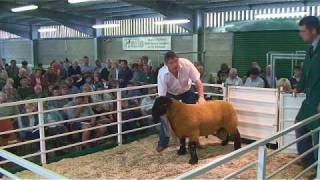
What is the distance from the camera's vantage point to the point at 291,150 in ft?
17.3

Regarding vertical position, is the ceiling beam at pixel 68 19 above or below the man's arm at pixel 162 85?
above

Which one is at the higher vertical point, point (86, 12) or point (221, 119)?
point (86, 12)

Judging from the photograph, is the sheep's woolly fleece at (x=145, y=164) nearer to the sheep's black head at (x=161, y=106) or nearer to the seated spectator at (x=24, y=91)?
the sheep's black head at (x=161, y=106)

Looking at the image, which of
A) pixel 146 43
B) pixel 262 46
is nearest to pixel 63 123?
pixel 262 46

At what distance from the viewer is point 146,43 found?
1423cm

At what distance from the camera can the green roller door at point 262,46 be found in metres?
9.83

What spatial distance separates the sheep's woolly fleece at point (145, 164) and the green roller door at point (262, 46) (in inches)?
200

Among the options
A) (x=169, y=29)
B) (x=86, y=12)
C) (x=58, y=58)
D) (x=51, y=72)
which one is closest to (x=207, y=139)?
(x=51, y=72)

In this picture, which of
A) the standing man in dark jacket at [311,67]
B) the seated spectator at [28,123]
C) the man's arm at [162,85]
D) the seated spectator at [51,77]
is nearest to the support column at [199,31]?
the seated spectator at [51,77]

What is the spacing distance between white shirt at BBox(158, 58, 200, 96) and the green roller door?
17.3 ft

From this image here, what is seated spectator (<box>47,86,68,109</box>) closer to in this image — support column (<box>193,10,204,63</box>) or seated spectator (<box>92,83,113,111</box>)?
seated spectator (<box>92,83,113,111</box>)

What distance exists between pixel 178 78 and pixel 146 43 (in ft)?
30.2

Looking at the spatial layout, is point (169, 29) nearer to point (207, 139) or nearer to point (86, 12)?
point (86, 12)

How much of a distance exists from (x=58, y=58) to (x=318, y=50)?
16.1 meters
